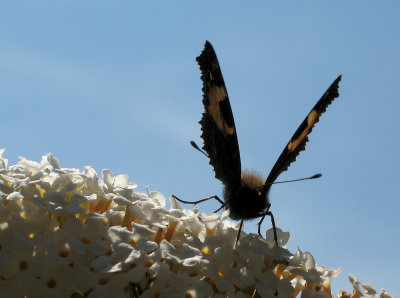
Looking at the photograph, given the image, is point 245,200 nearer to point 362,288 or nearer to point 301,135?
point 301,135

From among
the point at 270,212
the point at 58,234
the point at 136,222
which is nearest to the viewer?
the point at 58,234

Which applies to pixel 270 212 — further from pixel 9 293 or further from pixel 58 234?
pixel 9 293

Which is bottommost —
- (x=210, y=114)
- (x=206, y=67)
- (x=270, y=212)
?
(x=270, y=212)

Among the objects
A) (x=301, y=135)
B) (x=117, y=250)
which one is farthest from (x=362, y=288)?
(x=117, y=250)

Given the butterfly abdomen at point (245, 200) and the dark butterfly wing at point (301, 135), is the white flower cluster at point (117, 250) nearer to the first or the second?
the butterfly abdomen at point (245, 200)

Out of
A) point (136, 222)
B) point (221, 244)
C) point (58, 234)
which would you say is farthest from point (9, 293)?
point (221, 244)

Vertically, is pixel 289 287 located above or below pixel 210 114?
below

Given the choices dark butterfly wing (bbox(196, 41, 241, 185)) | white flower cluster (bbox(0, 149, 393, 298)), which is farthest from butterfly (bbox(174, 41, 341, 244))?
white flower cluster (bbox(0, 149, 393, 298))

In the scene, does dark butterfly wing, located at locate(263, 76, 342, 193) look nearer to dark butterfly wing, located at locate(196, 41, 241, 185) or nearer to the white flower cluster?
dark butterfly wing, located at locate(196, 41, 241, 185)
